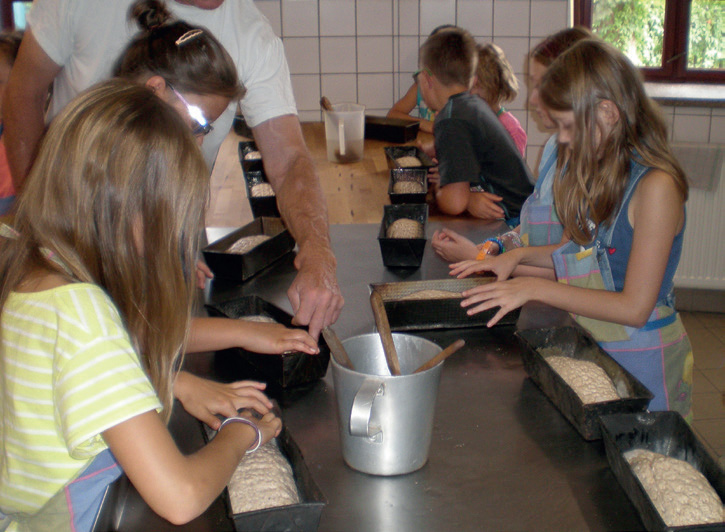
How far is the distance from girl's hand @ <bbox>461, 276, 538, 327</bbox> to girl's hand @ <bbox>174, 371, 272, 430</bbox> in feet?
1.38

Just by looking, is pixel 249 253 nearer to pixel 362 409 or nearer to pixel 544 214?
pixel 544 214

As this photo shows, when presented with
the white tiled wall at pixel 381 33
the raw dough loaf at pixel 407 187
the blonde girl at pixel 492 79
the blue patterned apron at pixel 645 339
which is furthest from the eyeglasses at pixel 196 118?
the white tiled wall at pixel 381 33

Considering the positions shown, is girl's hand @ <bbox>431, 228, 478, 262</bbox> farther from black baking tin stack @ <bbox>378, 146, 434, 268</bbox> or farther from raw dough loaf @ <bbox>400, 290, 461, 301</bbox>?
raw dough loaf @ <bbox>400, 290, 461, 301</bbox>

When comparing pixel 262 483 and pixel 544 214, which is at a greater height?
pixel 544 214

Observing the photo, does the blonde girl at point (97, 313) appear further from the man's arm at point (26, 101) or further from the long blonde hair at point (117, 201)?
the man's arm at point (26, 101)

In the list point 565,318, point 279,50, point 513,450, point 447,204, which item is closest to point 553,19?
point 447,204

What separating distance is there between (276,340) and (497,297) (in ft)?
1.34

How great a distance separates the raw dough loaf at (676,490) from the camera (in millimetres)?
720

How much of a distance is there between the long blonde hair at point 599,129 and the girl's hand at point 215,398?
2.46 feet

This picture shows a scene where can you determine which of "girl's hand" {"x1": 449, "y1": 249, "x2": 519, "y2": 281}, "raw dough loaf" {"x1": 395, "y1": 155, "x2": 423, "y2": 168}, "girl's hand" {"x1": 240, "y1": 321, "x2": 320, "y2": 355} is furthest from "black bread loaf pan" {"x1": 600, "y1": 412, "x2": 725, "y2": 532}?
"raw dough loaf" {"x1": 395, "y1": 155, "x2": 423, "y2": 168}

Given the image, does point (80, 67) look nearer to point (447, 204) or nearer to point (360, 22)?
point (447, 204)

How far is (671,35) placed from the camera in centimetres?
331

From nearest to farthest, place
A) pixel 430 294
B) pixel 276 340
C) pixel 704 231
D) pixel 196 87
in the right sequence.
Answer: pixel 276 340 → pixel 196 87 → pixel 430 294 → pixel 704 231

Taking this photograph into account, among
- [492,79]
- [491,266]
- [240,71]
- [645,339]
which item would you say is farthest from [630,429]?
[492,79]
